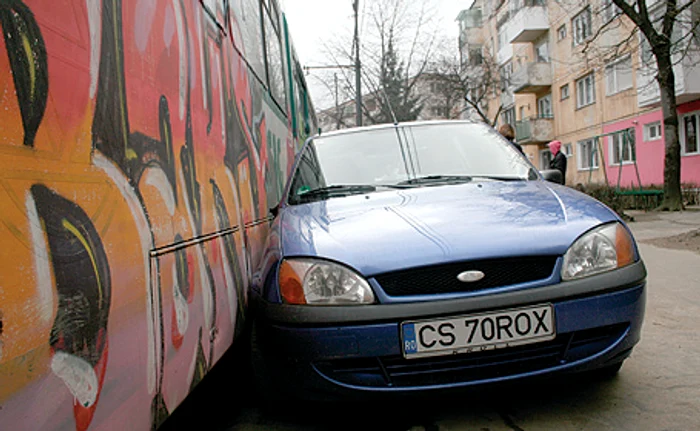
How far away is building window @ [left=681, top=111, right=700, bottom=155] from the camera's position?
18.5 metres

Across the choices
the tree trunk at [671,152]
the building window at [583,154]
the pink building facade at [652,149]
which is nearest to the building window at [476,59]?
the building window at [583,154]

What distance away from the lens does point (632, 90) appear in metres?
22.0

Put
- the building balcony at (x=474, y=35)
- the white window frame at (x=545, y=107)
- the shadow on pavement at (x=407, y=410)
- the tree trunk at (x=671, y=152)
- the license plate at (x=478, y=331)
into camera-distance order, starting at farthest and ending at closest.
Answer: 1. the building balcony at (x=474, y=35)
2. the white window frame at (x=545, y=107)
3. the tree trunk at (x=671, y=152)
4. the shadow on pavement at (x=407, y=410)
5. the license plate at (x=478, y=331)

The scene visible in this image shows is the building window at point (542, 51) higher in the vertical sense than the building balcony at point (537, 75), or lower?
higher

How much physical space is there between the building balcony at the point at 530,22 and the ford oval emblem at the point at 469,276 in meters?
30.5

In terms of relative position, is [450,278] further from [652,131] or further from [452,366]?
[652,131]

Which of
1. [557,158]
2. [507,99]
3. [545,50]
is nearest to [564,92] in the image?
[545,50]

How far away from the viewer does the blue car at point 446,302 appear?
232 centimetres

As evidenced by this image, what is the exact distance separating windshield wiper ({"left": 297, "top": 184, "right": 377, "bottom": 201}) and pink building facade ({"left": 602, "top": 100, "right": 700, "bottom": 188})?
14315 millimetres

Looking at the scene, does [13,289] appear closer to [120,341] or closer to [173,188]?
[120,341]

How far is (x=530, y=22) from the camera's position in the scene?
30.7m

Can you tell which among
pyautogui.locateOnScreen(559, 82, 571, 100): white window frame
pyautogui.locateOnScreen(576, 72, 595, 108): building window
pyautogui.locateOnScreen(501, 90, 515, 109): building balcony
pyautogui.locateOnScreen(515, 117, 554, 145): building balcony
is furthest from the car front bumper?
pyautogui.locateOnScreen(501, 90, 515, 109): building balcony

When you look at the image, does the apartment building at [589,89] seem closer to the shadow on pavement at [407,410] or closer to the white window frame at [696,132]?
the white window frame at [696,132]

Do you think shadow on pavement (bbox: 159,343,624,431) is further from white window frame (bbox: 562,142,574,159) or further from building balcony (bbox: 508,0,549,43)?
building balcony (bbox: 508,0,549,43)
